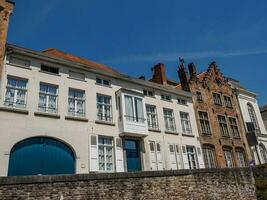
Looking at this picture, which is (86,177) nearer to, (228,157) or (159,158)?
(159,158)

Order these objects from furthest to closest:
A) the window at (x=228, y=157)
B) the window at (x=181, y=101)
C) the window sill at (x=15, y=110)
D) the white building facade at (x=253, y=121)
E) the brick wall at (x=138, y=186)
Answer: the white building facade at (x=253, y=121) < the window at (x=228, y=157) < the window at (x=181, y=101) < the window sill at (x=15, y=110) < the brick wall at (x=138, y=186)

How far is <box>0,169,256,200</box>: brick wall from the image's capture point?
753 centimetres

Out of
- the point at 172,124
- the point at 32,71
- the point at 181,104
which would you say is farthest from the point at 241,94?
the point at 32,71

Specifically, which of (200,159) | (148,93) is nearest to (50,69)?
(148,93)

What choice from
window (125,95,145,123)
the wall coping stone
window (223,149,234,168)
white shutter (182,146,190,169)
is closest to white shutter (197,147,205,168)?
white shutter (182,146,190,169)

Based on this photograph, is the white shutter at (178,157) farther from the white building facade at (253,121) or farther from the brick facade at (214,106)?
the white building facade at (253,121)

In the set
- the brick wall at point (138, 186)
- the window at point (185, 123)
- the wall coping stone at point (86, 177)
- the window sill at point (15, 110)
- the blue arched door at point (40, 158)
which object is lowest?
the brick wall at point (138, 186)

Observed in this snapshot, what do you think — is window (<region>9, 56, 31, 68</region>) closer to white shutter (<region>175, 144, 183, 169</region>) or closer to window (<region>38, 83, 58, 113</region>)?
window (<region>38, 83, 58, 113</region>)

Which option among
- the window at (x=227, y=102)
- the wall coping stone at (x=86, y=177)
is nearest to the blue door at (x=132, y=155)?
the wall coping stone at (x=86, y=177)

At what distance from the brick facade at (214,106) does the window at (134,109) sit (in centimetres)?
641

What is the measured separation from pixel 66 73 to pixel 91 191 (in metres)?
9.70

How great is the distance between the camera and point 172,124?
20609mm

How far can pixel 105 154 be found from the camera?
51.7 feet

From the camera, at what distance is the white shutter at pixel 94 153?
1473cm
